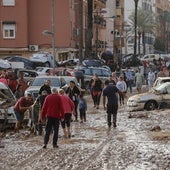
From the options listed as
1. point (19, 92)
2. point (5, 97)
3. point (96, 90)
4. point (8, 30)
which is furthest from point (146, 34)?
point (5, 97)

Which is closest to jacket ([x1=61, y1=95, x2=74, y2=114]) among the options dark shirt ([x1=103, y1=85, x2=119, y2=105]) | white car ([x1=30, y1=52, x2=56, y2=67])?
dark shirt ([x1=103, y1=85, x2=119, y2=105])

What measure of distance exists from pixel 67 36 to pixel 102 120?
44323mm

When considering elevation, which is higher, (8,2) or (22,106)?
(8,2)

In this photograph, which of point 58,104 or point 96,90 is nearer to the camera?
point 58,104

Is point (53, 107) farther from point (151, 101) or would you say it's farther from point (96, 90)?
point (96, 90)

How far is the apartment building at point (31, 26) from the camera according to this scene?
6706 cm

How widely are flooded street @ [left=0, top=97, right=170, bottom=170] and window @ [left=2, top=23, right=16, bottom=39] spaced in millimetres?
44370

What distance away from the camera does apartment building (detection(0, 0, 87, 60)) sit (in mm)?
67062

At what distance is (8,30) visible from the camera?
67.4 metres

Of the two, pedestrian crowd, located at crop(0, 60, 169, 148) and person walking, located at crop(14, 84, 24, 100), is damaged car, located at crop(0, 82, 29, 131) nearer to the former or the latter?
pedestrian crowd, located at crop(0, 60, 169, 148)

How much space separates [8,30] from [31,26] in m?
2.41

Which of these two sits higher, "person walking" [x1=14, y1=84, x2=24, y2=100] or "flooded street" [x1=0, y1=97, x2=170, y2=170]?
"person walking" [x1=14, y1=84, x2=24, y2=100]

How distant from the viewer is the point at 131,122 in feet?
79.8

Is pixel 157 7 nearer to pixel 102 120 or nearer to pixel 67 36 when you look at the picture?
pixel 67 36
